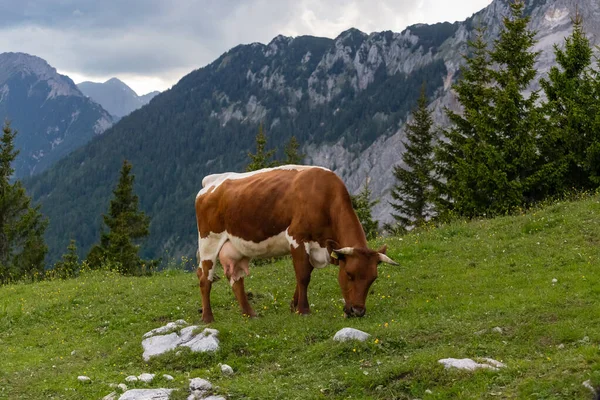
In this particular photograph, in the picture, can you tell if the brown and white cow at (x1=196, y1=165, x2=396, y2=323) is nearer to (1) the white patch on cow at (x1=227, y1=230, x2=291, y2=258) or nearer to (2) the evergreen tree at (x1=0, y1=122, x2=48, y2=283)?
(1) the white patch on cow at (x1=227, y1=230, x2=291, y2=258)

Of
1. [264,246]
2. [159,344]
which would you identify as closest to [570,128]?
[264,246]

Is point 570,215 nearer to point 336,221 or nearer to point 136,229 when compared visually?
point 336,221

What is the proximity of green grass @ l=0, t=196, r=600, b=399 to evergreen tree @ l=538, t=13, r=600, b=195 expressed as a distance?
26.2ft

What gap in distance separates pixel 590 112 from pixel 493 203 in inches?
272

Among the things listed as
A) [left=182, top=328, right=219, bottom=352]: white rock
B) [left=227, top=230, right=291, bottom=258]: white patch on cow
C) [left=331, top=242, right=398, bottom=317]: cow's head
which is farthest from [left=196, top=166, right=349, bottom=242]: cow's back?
[left=182, top=328, right=219, bottom=352]: white rock

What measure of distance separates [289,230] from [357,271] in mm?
2002

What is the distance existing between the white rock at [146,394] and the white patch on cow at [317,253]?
541 cm

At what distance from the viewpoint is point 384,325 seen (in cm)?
1225

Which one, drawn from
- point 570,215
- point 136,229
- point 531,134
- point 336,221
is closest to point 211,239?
point 336,221

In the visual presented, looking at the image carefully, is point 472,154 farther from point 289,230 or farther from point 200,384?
point 200,384

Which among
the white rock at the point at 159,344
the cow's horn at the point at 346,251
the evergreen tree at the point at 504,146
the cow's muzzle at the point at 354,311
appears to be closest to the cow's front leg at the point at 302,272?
the cow's horn at the point at 346,251

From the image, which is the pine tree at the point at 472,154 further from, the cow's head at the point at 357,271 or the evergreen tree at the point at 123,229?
the evergreen tree at the point at 123,229

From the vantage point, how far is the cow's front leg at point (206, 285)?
15.2m

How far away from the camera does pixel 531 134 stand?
3116 cm
